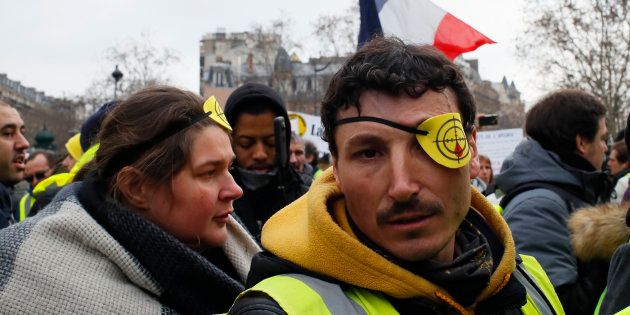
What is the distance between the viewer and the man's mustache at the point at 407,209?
1.61 metres

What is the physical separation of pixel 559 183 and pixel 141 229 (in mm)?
2114

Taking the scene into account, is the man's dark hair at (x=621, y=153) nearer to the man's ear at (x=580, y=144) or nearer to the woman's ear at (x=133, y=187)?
the man's ear at (x=580, y=144)

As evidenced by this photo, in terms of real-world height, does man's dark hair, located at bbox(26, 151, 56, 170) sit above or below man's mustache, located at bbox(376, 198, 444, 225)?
below

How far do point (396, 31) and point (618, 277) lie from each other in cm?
342

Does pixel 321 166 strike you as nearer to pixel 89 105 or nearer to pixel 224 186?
pixel 224 186

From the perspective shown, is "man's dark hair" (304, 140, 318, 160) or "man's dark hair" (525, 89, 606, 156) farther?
"man's dark hair" (304, 140, 318, 160)

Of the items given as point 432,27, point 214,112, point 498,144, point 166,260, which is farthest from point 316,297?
point 498,144

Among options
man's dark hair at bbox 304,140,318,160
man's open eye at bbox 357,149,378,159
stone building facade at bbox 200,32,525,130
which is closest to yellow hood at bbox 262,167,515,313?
man's open eye at bbox 357,149,378,159

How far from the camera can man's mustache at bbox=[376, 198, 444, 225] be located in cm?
161

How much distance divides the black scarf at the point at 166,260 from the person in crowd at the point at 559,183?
4.92ft

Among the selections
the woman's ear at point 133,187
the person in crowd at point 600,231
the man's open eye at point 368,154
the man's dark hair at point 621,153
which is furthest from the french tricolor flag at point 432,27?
the man's open eye at point 368,154

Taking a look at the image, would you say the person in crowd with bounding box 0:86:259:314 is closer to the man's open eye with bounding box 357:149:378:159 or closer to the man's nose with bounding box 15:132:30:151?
the man's open eye with bounding box 357:149:378:159

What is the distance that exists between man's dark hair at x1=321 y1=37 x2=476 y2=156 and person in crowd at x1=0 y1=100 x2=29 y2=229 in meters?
3.05

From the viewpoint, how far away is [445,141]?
1667mm
